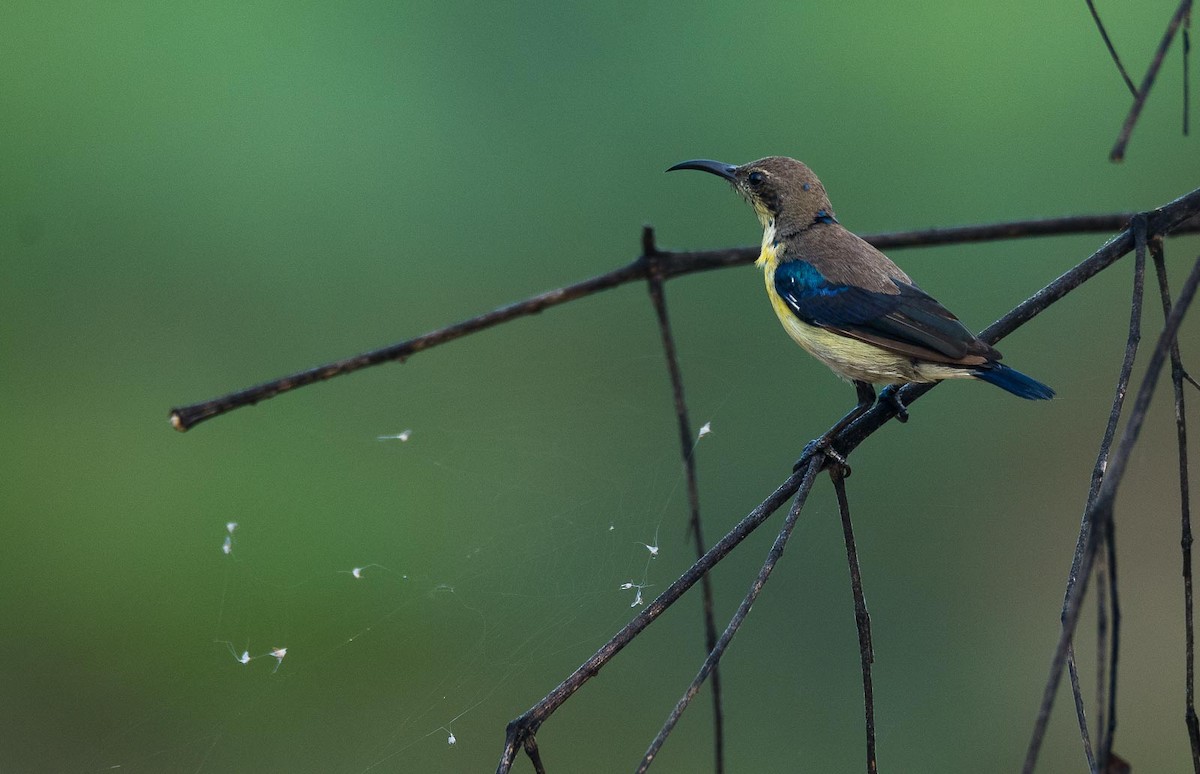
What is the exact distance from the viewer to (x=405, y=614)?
3.55m

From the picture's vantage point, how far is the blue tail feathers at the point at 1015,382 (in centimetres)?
238

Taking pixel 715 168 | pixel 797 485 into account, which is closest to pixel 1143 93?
pixel 797 485

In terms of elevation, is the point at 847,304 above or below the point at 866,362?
above

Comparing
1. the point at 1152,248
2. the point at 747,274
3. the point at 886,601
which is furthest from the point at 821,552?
the point at 1152,248

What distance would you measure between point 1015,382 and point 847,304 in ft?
1.58

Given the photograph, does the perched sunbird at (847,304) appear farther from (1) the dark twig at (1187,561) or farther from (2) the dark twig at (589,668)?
(2) the dark twig at (589,668)

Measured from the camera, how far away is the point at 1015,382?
2.42 metres

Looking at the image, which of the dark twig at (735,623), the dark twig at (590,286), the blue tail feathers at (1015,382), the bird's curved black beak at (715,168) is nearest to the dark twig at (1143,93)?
the dark twig at (735,623)

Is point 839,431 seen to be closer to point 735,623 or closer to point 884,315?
point 884,315

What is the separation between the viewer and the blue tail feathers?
238 centimetres

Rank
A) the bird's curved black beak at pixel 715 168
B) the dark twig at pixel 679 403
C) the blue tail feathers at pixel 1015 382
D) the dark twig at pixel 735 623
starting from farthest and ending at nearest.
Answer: the bird's curved black beak at pixel 715 168 < the blue tail feathers at pixel 1015 382 < the dark twig at pixel 679 403 < the dark twig at pixel 735 623

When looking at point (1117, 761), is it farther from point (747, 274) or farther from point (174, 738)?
point (747, 274)

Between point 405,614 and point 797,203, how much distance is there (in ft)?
6.04

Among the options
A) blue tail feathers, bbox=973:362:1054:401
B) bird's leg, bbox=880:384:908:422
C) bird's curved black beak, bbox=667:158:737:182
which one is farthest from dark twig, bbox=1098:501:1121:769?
bird's curved black beak, bbox=667:158:737:182
